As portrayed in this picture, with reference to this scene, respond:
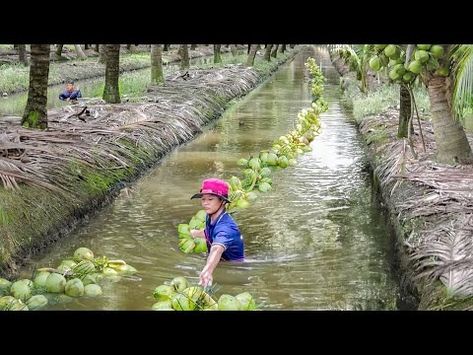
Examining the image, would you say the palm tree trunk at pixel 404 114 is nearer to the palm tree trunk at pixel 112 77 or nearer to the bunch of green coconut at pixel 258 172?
the bunch of green coconut at pixel 258 172

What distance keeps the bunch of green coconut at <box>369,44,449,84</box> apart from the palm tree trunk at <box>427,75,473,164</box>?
156 cm

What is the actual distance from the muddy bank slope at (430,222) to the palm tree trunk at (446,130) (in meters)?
0.21

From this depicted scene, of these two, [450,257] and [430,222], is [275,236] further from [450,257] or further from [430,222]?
[450,257]

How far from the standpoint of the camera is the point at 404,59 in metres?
7.21

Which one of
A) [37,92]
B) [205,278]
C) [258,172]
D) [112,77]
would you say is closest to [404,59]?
[258,172]

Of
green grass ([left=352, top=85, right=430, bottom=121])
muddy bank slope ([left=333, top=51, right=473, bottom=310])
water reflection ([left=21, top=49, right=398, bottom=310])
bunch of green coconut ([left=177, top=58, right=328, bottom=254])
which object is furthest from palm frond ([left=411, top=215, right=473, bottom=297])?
green grass ([left=352, top=85, right=430, bottom=121])

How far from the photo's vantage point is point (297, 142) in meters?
13.6

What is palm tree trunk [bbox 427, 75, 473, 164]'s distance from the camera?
8.88 m

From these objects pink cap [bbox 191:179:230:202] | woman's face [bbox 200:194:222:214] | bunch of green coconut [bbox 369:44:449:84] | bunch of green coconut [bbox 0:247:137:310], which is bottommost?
bunch of green coconut [bbox 0:247:137:310]

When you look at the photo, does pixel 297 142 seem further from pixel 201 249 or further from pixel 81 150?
pixel 201 249

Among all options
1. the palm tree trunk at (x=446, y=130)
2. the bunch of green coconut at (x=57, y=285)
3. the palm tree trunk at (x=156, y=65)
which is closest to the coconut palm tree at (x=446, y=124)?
the palm tree trunk at (x=446, y=130)

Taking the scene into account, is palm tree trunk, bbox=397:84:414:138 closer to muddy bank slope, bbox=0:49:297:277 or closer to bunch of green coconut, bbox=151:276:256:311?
muddy bank slope, bbox=0:49:297:277

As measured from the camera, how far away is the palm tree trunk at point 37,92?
10367 mm

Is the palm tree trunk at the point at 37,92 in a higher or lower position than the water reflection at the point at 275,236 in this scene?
higher
